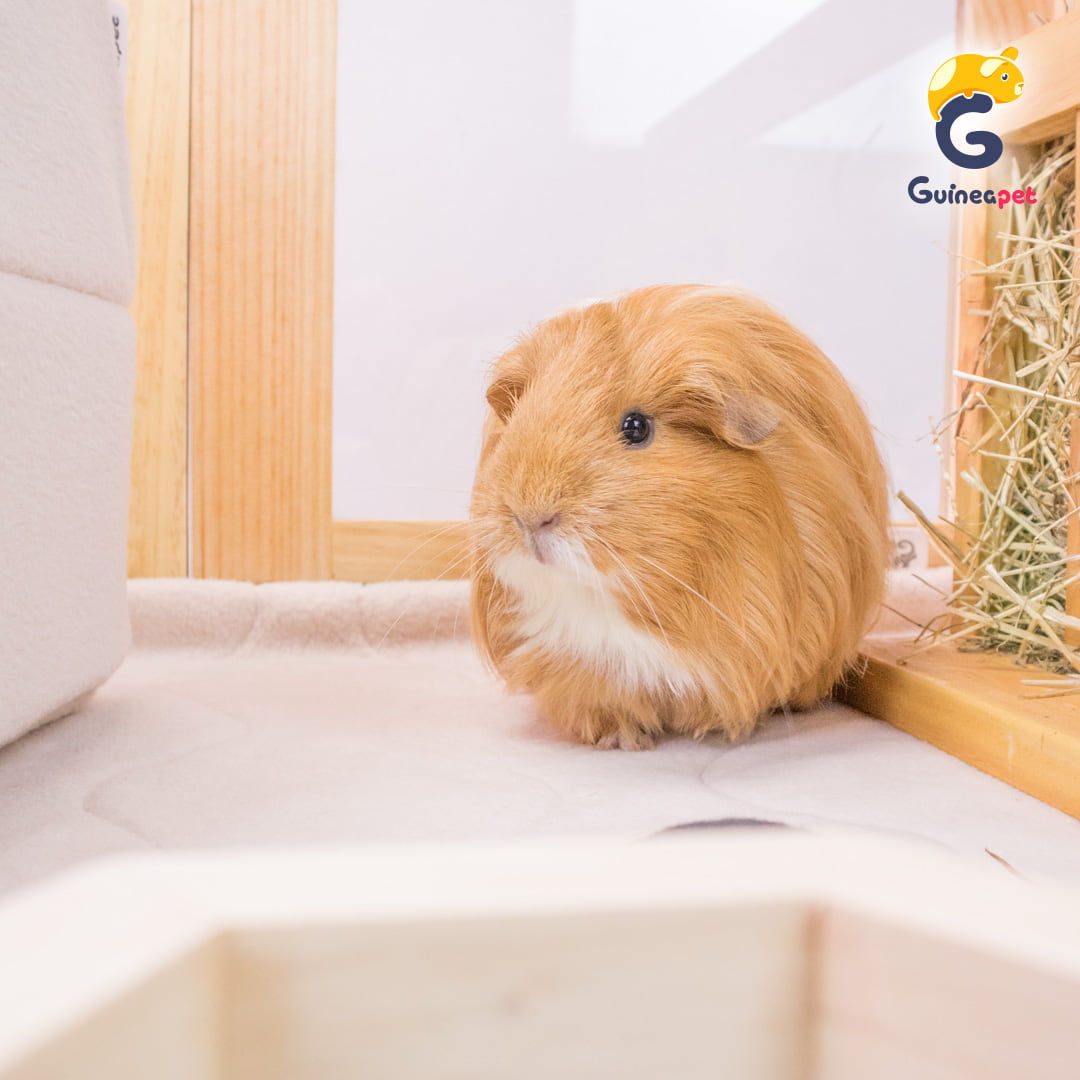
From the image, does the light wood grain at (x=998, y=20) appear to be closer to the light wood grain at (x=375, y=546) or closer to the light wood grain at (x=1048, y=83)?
the light wood grain at (x=1048, y=83)

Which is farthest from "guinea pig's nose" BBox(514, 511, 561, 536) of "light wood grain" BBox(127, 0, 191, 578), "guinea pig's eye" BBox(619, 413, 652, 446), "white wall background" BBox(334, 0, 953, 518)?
"light wood grain" BBox(127, 0, 191, 578)

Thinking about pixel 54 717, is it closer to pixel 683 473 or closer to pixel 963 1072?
pixel 683 473

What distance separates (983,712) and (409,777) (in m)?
0.60

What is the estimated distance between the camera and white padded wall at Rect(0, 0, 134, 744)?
36.6 inches

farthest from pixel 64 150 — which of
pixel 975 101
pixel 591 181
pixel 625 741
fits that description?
pixel 975 101

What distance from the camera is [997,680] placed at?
3.81 feet

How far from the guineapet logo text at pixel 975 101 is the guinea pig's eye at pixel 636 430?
617 millimetres

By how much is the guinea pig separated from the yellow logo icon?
0.44 meters

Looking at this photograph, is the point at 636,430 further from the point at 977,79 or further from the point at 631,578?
the point at 977,79

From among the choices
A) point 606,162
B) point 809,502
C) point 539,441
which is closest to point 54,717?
point 539,441

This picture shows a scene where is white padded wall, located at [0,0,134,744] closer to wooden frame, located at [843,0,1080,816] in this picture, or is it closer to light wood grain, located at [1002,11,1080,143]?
wooden frame, located at [843,0,1080,816]

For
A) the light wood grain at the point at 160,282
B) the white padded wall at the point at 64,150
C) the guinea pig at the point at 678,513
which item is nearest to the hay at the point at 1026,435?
the guinea pig at the point at 678,513

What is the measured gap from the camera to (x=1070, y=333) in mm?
1145

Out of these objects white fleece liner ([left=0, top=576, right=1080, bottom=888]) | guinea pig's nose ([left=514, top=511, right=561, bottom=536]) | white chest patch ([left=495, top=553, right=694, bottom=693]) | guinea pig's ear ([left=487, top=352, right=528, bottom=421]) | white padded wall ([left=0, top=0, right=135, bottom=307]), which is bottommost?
white fleece liner ([left=0, top=576, right=1080, bottom=888])
